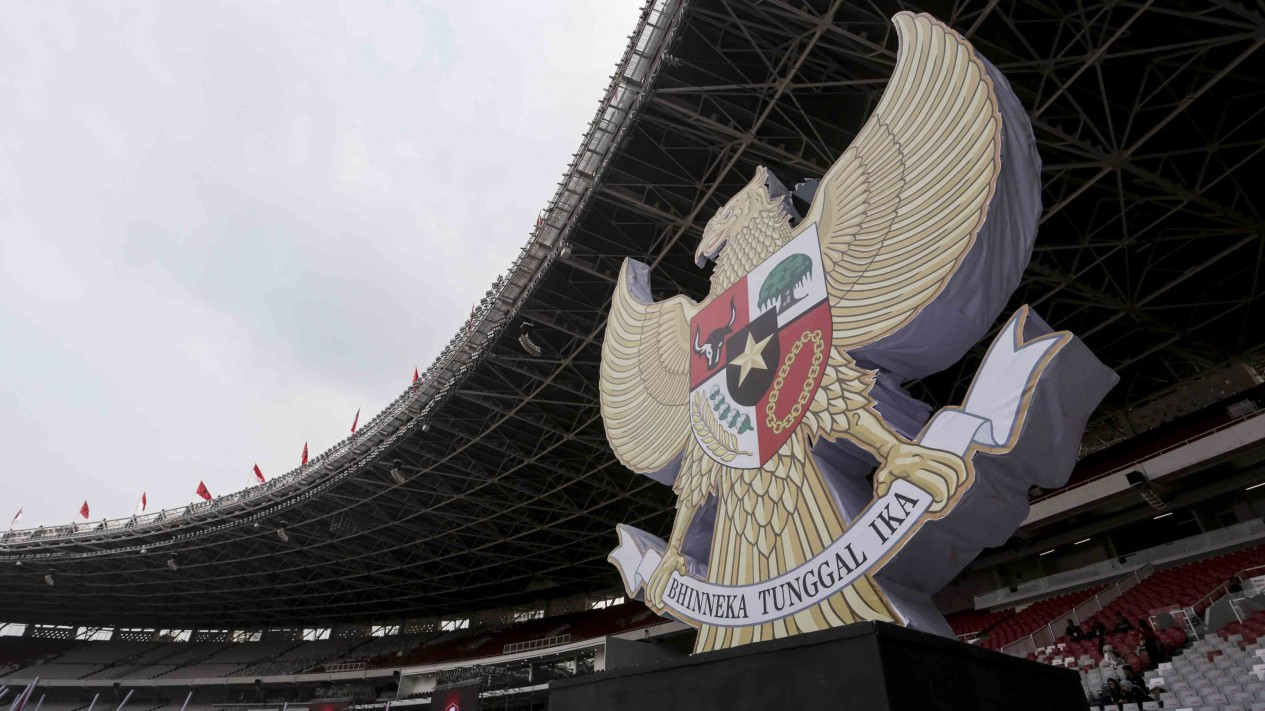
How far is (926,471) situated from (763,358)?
204 cm

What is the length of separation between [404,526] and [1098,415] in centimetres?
2791

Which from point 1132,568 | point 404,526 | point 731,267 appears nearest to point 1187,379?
point 1132,568

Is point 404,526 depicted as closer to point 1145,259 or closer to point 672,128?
point 672,128

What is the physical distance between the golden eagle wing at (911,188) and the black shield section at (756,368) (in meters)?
0.72

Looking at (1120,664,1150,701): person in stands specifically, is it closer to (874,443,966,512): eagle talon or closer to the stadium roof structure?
the stadium roof structure

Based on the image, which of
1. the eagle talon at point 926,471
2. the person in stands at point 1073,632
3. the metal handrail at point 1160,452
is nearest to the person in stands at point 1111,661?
the person in stands at point 1073,632

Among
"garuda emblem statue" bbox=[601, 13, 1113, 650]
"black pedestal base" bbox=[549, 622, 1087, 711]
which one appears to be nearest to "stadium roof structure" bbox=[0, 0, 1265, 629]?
"garuda emblem statue" bbox=[601, 13, 1113, 650]

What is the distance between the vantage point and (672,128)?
49.0ft

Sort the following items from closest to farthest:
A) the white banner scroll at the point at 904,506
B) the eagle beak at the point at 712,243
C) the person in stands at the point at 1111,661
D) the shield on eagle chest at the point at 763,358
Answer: the white banner scroll at the point at 904,506
the shield on eagle chest at the point at 763,358
the eagle beak at the point at 712,243
the person in stands at the point at 1111,661

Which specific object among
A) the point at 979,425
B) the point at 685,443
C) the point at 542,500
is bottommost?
the point at 979,425

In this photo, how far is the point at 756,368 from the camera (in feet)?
21.0

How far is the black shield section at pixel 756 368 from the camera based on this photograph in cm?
623

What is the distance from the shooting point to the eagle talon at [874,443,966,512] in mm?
4426

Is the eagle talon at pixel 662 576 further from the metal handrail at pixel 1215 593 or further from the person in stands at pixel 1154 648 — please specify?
the metal handrail at pixel 1215 593
